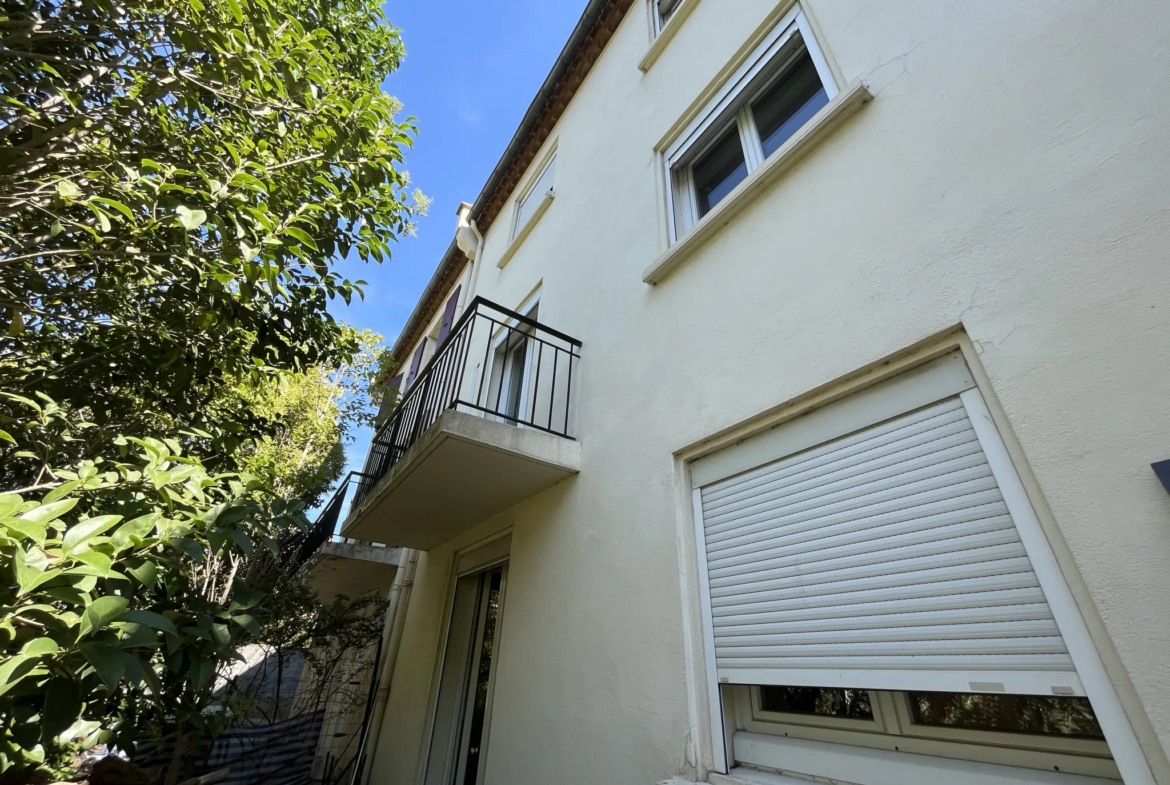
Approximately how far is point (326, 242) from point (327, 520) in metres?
5.97

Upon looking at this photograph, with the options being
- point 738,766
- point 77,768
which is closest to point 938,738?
point 738,766

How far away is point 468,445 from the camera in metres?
3.50

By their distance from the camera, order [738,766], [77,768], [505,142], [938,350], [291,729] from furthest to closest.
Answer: [505,142], [291,729], [77,768], [738,766], [938,350]

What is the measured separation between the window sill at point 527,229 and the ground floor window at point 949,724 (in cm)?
613

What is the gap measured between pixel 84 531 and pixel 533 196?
24.3 feet

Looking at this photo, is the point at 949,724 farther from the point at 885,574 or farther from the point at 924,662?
the point at 885,574

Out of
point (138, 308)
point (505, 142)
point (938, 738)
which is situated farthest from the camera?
point (505, 142)

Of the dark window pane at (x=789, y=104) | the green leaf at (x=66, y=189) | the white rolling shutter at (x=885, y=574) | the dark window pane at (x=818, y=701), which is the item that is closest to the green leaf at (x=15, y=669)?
the green leaf at (x=66, y=189)

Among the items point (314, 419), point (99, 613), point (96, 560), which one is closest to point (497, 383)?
point (314, 419)

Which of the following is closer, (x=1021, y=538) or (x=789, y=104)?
(x=1021, y=538)

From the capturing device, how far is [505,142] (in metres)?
8.62

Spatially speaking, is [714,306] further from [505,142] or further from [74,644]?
[505,142]

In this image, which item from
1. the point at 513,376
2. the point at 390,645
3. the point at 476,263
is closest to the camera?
the point at 513,376

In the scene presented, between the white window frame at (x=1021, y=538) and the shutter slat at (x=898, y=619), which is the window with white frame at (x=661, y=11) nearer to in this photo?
the white window frame at (x=1021, y=538)
